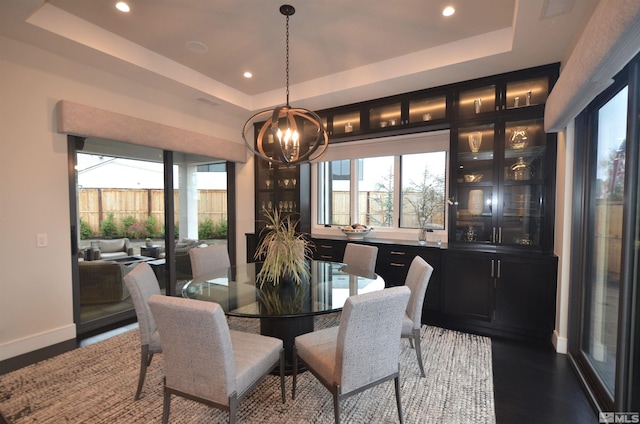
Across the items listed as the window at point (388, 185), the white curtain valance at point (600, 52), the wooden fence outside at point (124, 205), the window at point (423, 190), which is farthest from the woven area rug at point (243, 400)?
the white curtain valance at point (600, 52)

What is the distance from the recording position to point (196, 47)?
10.4ft

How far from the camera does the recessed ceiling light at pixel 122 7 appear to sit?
2.48m

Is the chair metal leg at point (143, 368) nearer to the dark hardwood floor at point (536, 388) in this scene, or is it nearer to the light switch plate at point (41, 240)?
the light switch plate at point (41, 240)

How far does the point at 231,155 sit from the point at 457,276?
149 inches

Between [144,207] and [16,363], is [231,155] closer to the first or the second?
[144,207]

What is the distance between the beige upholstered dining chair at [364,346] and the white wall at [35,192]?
2.94 metres

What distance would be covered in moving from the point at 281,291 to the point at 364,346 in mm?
940

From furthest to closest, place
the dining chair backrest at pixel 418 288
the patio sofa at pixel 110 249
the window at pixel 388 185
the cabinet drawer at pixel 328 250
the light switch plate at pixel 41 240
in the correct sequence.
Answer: the cabinet drawer at pixel 328 250 < the window at pixel 388 185 < the patio sofa at pixel 110 249 < the light switch plate at pixel 41 240 < the dining chair backrest at pixel 418 288

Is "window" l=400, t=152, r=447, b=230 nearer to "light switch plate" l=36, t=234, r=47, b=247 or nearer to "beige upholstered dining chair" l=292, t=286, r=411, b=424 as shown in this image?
"beige upholstered dining chair" l=292, t=286, r=411, b=424

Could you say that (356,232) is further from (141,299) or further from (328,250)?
(141,299)

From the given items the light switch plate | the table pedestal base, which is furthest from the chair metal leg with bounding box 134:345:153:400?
the light switch plate

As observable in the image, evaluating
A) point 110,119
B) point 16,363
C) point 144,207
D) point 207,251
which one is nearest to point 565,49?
point 207,251

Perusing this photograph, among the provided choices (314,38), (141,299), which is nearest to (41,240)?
(141,299)

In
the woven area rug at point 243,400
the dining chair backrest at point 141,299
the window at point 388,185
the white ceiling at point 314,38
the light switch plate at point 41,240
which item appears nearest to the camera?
the woven area rug at point 243,400
